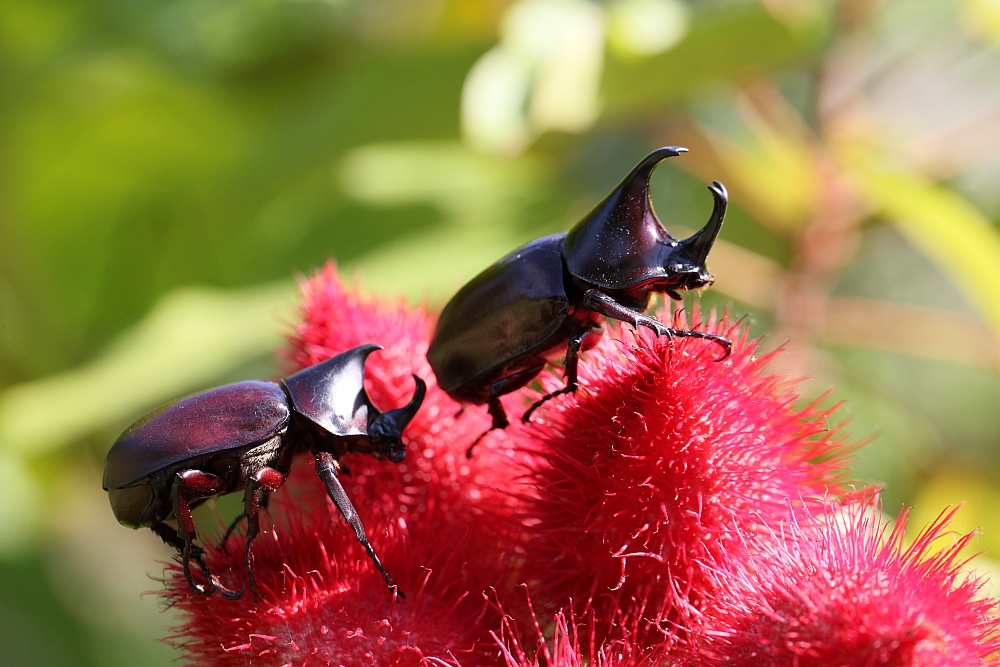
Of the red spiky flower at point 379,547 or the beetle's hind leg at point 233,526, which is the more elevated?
the beetle's hind leg at point 233,526

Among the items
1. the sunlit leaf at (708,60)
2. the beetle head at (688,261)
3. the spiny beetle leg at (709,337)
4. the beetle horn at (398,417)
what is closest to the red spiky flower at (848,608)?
the spiny beetle leg at (709,337)

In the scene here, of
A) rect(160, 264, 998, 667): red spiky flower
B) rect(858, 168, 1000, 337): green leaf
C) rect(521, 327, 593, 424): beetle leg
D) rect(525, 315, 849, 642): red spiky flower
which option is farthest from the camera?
rect(858, 168, 1000, 337): green leaf

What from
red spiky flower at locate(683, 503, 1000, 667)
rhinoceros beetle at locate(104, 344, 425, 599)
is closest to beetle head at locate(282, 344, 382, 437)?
rhinoceros beetle at locate(104, 344, 425, 599)

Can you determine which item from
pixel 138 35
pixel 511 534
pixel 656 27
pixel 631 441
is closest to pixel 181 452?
pixel 511 534

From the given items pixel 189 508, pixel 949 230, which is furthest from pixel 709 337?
pixel 949 230

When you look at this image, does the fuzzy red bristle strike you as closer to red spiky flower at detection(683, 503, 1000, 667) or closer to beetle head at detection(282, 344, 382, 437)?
beetle head at detection(282, 344, 382, 437)

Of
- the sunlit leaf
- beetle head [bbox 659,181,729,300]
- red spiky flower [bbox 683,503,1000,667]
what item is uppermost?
the sunlit leaf

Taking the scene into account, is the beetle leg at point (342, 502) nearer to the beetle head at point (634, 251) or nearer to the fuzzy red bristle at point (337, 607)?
the fuzzy red bristle at point (337, 607)
